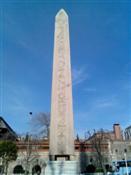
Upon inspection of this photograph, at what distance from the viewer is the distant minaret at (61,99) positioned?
33.2 feet

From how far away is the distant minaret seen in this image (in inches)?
398

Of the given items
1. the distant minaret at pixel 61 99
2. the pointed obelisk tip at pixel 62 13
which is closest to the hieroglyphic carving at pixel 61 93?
the distant minaret at pixel 61 99

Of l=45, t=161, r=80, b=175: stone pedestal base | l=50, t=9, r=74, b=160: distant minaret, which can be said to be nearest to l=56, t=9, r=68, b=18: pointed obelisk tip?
l=50, t=9, r=74, b=160: distant minaret

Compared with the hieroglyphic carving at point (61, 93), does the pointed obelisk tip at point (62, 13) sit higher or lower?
higher

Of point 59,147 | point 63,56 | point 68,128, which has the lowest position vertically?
point 59,147

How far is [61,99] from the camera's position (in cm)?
1103

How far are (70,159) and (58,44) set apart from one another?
20.0 feet

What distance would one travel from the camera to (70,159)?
33.2ft

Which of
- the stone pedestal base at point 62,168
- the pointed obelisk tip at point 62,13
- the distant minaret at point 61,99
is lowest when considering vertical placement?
the stone pedestal base at point 62,168

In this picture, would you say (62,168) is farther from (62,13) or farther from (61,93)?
(62,13)

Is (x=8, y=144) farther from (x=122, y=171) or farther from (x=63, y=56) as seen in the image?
(x=122, y=171)

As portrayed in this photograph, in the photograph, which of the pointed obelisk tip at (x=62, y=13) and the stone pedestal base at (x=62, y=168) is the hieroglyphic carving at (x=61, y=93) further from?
the pointed obelisk tip at (x=62, y=13)

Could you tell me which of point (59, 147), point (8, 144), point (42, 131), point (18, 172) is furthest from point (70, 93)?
point (42, 131)

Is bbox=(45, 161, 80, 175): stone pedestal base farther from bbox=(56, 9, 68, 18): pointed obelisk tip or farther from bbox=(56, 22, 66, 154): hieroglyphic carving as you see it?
bbox=(56, 9, 68, 18): pointed obelisk tip
